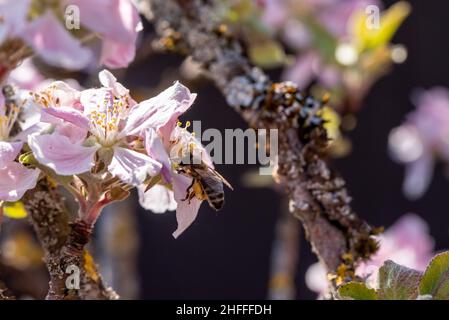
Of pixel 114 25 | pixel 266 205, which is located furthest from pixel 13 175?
pixel 266 205

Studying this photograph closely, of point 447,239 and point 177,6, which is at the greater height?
point 447,239

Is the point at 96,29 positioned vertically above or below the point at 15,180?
A: above

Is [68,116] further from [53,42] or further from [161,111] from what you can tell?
[53,42]

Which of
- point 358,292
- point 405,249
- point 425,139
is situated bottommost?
point 358,292

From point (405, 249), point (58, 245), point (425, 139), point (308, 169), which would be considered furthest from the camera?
point (425, 139)

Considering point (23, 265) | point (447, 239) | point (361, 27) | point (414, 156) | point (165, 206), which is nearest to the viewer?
point (165, 206)
